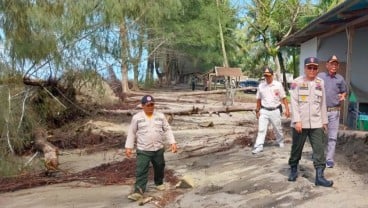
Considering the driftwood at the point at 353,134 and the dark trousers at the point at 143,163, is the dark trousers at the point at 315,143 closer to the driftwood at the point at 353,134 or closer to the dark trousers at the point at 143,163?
the dark trousers at the point at 143,163

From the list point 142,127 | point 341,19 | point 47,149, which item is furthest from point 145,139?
point 341,19

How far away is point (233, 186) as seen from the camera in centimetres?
772

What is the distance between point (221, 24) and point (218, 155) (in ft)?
101

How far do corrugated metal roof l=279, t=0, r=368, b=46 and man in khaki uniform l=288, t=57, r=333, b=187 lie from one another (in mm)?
3283

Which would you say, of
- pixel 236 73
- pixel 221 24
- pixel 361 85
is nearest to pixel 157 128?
pixel 361 85

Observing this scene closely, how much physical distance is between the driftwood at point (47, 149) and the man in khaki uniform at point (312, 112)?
5.48 metres

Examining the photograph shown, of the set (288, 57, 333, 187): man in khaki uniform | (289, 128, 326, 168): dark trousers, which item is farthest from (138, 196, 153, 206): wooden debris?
(288, 57, 333, 187): man in khaki uniform

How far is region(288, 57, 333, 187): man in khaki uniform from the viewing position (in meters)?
6.84

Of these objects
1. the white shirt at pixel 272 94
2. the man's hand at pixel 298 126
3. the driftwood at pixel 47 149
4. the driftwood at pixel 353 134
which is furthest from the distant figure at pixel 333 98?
the driftwood at pixel 47 149

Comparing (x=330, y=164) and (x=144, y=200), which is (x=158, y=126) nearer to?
(x=144, y=200)

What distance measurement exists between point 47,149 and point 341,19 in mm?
7930

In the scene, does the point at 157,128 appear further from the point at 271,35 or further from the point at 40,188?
the point at 271,35

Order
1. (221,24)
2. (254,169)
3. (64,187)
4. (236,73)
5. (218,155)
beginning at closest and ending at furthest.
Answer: (254,169), (64,187), (218,155), (236,73), (221,24)

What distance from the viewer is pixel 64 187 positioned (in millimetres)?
9188
